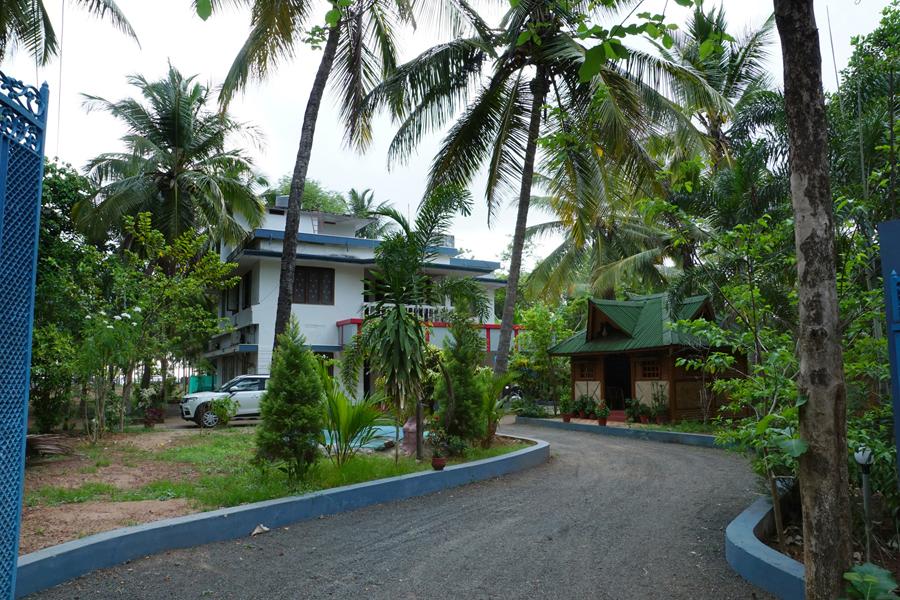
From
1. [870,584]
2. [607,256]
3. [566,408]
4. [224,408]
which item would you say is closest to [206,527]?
[870,584]

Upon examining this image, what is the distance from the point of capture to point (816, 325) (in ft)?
12.7

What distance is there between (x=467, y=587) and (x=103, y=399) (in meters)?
11.3

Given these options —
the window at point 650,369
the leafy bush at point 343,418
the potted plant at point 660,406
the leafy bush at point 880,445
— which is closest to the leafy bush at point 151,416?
the leafy bush at point 343,418

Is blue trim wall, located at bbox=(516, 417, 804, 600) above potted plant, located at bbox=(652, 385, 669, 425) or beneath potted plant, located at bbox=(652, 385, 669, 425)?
beneath

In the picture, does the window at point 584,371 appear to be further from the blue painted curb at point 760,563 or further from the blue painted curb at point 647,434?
the blue painted curb at point 760,563

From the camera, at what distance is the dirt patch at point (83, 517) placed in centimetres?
578

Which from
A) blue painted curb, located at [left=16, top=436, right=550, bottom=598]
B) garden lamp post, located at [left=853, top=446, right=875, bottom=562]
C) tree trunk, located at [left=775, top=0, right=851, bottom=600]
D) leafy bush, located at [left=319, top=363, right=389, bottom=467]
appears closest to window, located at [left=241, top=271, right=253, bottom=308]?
leafy bush, located at [left=319, top=363, right=389, bottom=467]

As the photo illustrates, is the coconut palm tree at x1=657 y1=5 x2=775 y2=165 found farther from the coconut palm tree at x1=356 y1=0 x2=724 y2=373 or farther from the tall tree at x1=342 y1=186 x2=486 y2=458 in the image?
the tall tree at x1=342 y1=186 x2=486 y2=458

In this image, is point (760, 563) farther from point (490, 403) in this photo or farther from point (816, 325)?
point (490, 403)

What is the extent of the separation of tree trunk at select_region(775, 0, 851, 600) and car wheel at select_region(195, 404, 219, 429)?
16650 mm

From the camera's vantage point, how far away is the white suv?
1800 centimetres

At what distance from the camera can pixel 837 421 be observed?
379 cm

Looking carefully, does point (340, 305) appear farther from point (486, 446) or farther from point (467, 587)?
point (467, 587)

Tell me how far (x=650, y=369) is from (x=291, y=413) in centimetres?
1334
